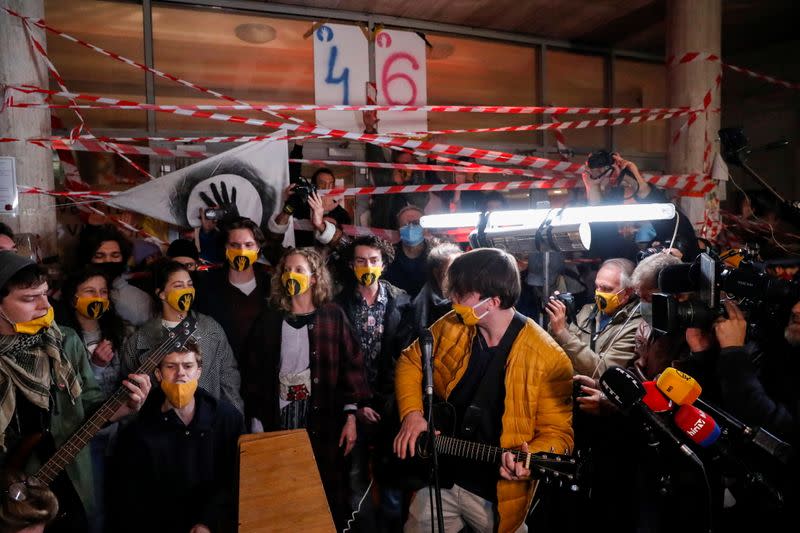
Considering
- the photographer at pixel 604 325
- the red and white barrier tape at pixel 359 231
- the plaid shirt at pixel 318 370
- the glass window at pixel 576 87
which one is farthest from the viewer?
the glass window at pixel 576 87

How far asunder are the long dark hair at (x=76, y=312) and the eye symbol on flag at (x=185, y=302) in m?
0.46

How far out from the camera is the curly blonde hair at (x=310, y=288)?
363cm

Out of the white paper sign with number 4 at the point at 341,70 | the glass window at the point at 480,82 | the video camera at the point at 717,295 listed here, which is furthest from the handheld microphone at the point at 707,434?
the glass window at the point at 480,82

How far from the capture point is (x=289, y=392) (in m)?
3.51

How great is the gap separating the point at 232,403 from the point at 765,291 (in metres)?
2.75

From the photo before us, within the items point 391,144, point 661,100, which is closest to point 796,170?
point 661,100

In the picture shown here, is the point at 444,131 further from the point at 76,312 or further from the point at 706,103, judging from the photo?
the point at 76,312

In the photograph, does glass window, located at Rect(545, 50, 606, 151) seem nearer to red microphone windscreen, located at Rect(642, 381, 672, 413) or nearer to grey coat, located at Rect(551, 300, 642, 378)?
grey coat, located at Rect(551, 300, 642, 378)

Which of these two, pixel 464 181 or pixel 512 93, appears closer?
pixel 464 181

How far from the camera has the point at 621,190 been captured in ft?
14.0

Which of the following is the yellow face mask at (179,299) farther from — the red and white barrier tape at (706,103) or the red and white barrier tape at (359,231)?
the red and white barrier tape at (706,103)

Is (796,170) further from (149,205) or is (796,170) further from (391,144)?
(149,205)

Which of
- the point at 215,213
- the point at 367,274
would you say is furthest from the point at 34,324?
the point at 367,274

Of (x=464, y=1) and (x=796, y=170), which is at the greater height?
(x=464, y=1)
